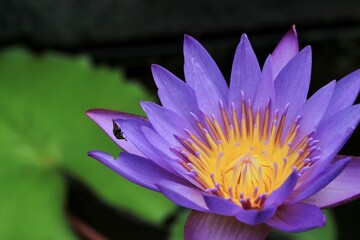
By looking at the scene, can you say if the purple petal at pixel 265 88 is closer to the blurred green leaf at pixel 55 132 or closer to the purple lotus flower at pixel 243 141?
the purple lotus flower at pixel 243 141

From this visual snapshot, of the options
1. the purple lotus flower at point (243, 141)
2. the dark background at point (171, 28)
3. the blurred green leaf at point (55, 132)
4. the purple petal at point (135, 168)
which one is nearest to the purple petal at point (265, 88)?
the purple lotus flower at point (243, 141)

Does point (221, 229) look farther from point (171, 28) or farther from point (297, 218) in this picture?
point (171, 28)

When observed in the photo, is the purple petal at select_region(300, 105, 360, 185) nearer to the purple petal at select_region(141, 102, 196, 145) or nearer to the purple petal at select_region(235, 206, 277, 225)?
the purple petal at select_region(235, 206, 277, 225)

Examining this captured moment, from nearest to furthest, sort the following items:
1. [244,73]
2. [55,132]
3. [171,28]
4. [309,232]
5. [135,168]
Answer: [135,168] → [244,73] → [309,232] → [55,132] → [171,28]

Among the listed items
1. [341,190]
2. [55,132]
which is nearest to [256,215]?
[341,190]

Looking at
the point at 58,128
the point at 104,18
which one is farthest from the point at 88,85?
the point at 104,18

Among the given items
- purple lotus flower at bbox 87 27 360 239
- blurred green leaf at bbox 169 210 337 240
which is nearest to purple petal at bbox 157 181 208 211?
purple lotus flower at bbox 87 27 360 239
